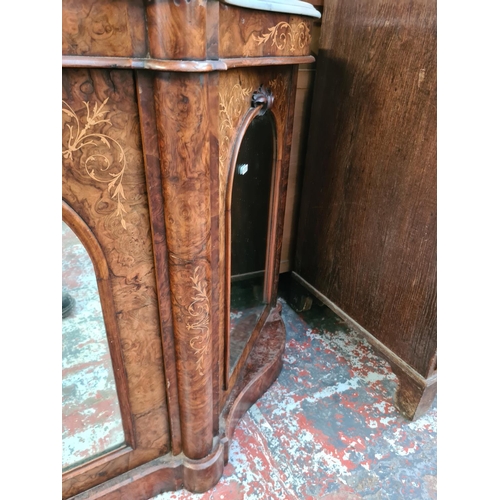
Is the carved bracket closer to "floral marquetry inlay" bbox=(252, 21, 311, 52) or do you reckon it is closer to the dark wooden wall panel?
"floral marquetry inlay" bbox=(252, 21, 311, 52)

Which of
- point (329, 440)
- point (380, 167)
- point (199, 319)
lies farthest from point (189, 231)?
point (329, 440)

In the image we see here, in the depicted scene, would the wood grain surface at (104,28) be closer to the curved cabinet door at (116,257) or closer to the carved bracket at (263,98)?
the curved cabinet door at (116,257)

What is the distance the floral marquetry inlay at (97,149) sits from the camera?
56 cm

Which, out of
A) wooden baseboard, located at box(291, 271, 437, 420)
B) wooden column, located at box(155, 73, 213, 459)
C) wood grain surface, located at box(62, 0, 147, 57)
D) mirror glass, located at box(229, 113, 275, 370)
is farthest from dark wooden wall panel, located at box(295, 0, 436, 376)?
wood grain surface, located at box(62, 0, 147, 57)

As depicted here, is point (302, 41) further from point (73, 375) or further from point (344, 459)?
point (344, 459)

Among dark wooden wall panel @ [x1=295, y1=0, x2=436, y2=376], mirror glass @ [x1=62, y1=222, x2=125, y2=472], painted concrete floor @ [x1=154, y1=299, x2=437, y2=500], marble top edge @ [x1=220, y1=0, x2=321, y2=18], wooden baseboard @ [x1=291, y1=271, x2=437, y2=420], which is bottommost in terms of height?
painted concrete floor @ [x1=154, y1=299, x2=437, y2=500]

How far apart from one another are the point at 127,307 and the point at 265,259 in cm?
55

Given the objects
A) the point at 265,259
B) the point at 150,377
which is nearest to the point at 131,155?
the point at 150,377

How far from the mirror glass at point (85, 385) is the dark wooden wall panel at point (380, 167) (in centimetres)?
83

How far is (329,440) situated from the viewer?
115 centimetres

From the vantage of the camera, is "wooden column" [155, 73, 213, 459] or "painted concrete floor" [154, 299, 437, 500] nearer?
"wooden column" [155, 73, 213, 459]

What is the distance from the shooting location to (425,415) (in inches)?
49.0

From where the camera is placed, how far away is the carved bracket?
811 mm

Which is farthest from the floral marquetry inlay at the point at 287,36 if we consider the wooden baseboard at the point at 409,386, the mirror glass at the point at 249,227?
the wooden baseboard at the point at 409,386
